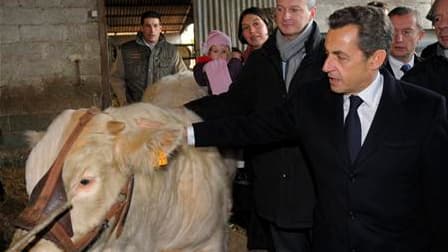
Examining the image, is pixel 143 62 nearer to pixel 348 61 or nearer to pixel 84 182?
pixel 84 182

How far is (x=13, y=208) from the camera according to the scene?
568cm

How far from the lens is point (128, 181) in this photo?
7.66ft

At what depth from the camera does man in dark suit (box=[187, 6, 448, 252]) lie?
206 cm

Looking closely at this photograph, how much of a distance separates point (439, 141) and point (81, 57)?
276 inches

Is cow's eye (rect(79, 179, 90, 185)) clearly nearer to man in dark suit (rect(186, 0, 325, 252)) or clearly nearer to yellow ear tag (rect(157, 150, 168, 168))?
yellow ear tag (rect(157, 150, 168, 168))

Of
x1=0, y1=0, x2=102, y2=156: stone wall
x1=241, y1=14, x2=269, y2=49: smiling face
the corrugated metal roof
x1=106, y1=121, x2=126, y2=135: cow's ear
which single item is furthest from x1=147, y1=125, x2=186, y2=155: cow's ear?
the corrugated metal roof

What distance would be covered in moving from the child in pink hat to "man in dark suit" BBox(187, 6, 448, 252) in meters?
1.81

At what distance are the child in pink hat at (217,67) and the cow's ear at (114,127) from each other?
1639mm

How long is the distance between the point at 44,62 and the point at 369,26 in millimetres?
6987

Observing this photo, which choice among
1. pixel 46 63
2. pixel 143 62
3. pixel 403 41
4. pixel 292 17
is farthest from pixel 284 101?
pixel 46 63

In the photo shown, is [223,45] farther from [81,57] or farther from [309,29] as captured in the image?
[81,57]

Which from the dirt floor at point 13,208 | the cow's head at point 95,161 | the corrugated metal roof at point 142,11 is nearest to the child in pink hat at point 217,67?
the dirt floor at point 13,208

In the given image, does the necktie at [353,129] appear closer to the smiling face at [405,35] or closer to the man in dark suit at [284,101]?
the man in dark suit at [284,101]

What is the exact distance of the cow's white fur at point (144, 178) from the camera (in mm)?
2184
